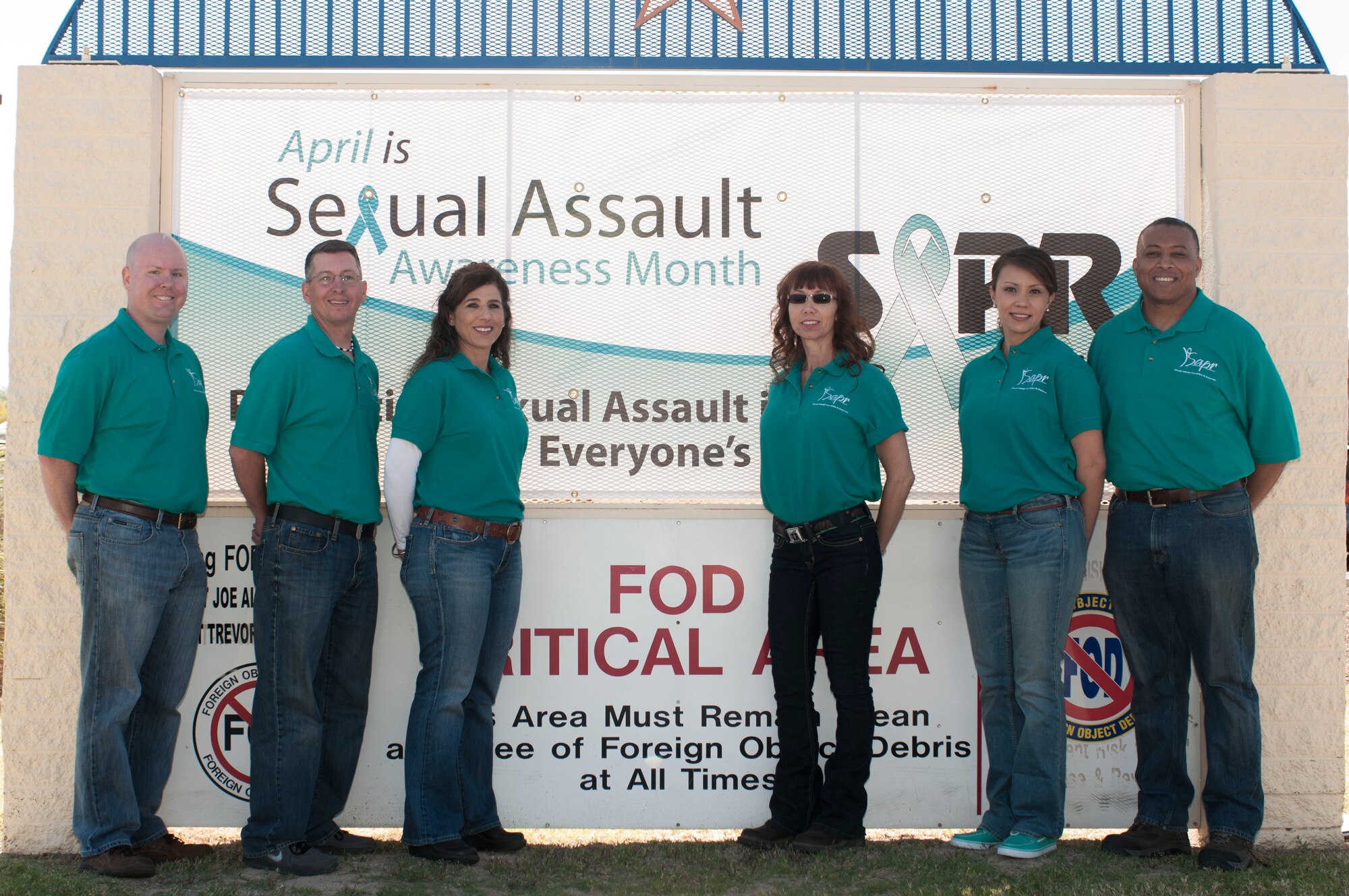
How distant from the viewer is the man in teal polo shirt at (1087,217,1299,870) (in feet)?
11.0

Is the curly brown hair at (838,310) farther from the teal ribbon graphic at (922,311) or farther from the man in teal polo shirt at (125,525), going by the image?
the man in teal polo shirt at (125,525)

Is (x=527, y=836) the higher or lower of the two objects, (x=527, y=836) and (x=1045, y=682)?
the lower

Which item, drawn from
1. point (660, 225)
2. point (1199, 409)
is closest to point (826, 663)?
point (1199, 409)

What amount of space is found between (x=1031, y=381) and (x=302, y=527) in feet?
7.88

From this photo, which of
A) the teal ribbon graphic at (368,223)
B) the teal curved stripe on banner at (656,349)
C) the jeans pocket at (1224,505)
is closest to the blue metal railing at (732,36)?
the teal ribbon graphic at (368,223)

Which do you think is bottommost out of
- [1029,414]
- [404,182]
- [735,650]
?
[735,650]

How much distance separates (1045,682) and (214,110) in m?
3.72

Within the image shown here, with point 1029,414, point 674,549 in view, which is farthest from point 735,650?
point 1029,414

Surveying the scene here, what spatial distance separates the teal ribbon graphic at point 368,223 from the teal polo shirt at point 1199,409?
275cm

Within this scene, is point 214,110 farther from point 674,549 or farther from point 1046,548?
point 1046,548

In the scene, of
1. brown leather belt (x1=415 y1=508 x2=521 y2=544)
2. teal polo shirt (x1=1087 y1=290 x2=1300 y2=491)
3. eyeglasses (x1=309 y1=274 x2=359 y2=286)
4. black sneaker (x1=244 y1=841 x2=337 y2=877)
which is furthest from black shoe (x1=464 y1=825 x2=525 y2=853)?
teal polo shirt (x1=1087 y1=290 x2=1300 y2=491)

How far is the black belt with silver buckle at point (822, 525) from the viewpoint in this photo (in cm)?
338

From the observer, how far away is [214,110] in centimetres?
403

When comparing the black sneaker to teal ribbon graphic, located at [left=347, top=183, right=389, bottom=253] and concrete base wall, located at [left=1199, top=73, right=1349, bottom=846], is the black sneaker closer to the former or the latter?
teal ribbon graphic, located at [left=347, top=183, right=389, bottom=253]
